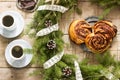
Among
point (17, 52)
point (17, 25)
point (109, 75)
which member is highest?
point (17, 25)

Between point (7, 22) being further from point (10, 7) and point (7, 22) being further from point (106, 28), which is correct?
point (106, 28)

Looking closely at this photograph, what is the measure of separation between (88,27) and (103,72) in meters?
0.20

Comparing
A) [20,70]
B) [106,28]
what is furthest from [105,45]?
[20,70]

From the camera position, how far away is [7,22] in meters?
2.10

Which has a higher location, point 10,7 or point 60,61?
point 10,7

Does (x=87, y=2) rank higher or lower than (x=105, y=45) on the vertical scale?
higher

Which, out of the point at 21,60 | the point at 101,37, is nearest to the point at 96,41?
the point at 101,37

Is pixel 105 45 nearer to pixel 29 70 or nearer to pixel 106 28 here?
pixel 106 28

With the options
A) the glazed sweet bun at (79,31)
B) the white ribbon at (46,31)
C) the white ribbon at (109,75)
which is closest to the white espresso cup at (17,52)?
the white ribbon at (46,31)

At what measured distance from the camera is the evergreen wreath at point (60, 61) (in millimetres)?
2020

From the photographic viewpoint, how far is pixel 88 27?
2.09m

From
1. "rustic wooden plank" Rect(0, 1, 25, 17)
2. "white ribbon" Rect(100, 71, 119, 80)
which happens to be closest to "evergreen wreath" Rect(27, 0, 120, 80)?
"white ribbon" Rect(100, 71, 119, 80)

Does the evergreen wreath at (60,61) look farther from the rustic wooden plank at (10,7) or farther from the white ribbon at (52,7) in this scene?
the rustic wooden plank at (10,7)

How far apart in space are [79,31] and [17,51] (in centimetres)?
27
